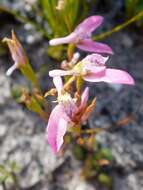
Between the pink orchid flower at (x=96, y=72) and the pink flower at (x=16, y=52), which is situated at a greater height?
the pink flower at (x=16, y=52)

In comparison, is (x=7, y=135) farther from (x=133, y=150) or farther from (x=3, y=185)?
(x=133, y=150)

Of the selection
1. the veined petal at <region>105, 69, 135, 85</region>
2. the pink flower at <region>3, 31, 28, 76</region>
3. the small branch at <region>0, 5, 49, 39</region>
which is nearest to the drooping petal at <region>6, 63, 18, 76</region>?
the pink flower at <region>3, 31, 28, 76</region>

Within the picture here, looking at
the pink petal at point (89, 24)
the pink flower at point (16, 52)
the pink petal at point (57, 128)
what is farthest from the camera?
the pink petal at point (89, 24)

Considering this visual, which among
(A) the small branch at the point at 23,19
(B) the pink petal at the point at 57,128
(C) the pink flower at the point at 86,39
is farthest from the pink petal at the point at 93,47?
Result: (A) the small branch at the point at 23,19

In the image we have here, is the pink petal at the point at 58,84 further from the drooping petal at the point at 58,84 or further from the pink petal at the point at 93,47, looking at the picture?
the pink petal at the point at 93,47

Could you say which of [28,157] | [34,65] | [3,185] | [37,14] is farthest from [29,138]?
[37,14]

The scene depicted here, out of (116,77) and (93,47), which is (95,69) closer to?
(116,77)

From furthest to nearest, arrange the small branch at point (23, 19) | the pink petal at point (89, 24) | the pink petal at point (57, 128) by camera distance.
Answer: the small branch at point (23, 19) < the pink petal at point (89, 24) < the pink petal at point (57, 128)

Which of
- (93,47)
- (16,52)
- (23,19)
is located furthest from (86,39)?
(23,19)
